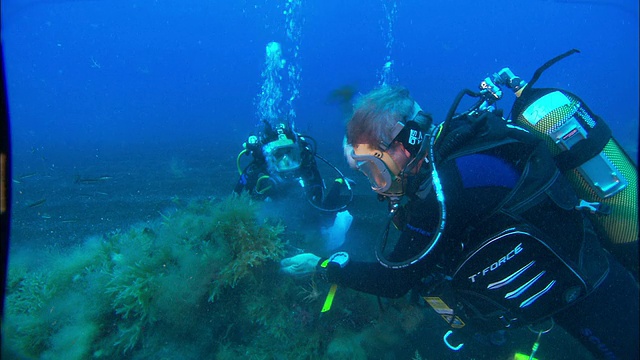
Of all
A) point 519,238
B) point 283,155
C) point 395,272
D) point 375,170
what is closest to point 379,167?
point 375,170

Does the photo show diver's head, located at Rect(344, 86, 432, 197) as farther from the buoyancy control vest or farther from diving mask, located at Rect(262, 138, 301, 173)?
diving mask, located at Rect(262, 138, 301, 173)

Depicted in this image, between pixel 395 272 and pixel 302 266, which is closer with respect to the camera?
pixel 395 272

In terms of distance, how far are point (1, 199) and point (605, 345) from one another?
12.0 feet

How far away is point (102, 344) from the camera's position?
3268mm

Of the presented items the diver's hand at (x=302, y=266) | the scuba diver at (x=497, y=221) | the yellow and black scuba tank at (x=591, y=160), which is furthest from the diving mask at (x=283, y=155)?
the yellow and black scuba tank at (x=591, y=160)

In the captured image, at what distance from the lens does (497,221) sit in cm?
216

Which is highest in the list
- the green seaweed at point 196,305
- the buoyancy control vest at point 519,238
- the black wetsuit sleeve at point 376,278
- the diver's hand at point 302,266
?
the buoyancy control vest at point 519,238

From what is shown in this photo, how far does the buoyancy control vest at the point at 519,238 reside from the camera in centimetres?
214

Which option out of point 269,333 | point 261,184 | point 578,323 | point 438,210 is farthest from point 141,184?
point 578,323

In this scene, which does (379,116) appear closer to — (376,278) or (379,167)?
(379,167)

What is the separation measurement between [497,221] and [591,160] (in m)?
1.24

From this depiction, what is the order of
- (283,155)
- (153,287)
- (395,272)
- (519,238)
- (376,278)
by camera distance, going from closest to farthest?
(519,238), (395,272), (376,278), (153,287), (283,155)

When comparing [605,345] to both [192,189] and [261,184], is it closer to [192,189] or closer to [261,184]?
[261,184]

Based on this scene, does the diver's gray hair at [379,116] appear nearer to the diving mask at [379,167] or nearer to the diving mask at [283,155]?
the diving mask at [379,167]
